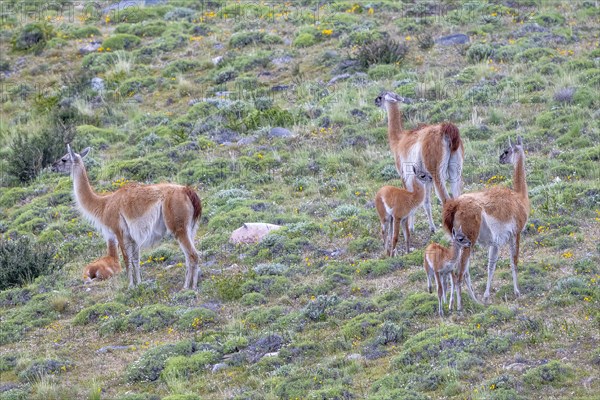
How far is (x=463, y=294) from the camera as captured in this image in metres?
11.7

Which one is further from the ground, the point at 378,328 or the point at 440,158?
the point at 440,158

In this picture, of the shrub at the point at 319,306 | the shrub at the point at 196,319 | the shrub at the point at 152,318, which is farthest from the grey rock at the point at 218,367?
the shrub at the point at 152,318

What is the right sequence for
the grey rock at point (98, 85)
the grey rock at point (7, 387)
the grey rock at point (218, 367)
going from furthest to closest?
the grey rock at point (98, 85) < the grey rock at point (7, 387) < the grey rock at point (218, 367)

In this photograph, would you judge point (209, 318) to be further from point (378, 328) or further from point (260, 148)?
point (260, 148)

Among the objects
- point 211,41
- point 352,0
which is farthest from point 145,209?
point 352,0

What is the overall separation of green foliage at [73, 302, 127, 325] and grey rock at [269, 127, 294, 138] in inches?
299

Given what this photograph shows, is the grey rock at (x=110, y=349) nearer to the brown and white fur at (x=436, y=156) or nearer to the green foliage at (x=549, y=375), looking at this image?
the brown and white fur at (x=436, y=156)

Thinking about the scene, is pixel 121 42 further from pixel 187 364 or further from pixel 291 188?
pixel 187 364

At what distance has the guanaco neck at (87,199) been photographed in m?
14.5

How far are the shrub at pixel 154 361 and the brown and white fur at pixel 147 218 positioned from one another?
2.02 meters

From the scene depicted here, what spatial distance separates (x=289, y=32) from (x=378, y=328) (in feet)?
Answer: 54.6

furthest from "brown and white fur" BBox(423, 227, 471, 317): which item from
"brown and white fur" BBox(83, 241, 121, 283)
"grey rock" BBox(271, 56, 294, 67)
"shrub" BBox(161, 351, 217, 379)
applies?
"grey rock" BBox(271, 56, 294, 67)

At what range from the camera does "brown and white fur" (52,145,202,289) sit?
44.5 ft

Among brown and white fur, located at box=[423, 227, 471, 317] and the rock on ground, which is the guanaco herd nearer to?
brown and white fur, located at box=[423, 227, 471, 317]
